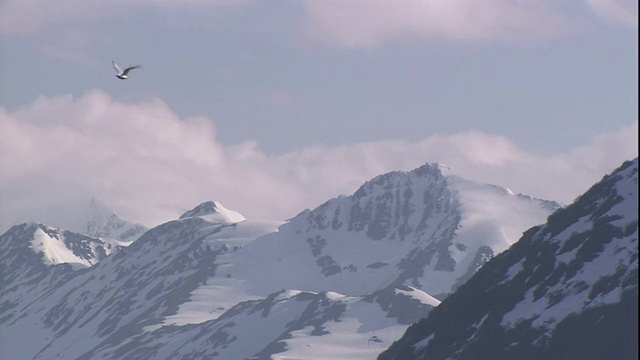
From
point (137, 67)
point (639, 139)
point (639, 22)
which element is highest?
point (137, 67)

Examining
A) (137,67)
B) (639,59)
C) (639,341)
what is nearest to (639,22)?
(639,59)

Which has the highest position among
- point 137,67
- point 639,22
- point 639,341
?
point 137,67

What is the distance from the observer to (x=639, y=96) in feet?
363

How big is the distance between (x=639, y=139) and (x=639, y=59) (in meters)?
5.55

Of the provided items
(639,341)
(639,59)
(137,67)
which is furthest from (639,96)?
(137,67)

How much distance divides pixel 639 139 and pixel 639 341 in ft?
46.2

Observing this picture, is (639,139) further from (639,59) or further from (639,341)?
(639,341)

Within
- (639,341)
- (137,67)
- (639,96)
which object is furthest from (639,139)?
(137,67)

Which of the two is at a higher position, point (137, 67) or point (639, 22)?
point (137, 67)

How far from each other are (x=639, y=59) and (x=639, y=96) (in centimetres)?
265

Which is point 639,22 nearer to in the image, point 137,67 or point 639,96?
point 639,96

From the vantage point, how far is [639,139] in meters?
110

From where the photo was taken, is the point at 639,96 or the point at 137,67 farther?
the point at 137,67

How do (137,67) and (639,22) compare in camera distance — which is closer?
(639,22)
